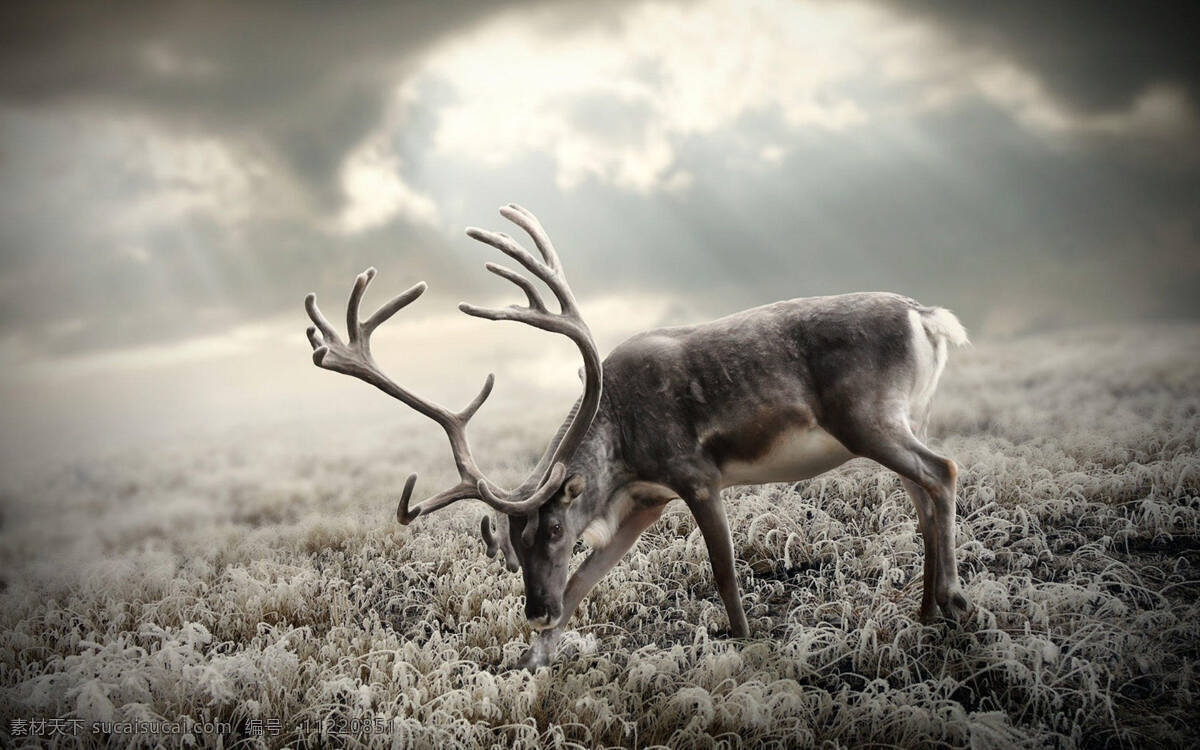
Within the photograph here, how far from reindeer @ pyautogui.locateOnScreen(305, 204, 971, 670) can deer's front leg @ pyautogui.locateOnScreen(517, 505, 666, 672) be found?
0.06 feet

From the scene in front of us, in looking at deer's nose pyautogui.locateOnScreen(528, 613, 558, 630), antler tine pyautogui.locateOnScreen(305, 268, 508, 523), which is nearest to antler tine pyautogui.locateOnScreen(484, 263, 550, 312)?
antler tine pyautogui.locateOnScreen(305, 268, 508, 523)

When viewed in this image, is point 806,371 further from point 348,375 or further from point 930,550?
point 348,375

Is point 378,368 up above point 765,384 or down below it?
above

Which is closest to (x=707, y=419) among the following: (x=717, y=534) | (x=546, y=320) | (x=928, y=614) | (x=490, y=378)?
(x=717, y=534)

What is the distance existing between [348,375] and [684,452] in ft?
7.41

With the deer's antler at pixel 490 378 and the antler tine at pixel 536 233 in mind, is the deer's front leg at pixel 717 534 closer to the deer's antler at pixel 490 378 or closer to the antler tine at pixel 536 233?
the deer's antler at pixel 490 378

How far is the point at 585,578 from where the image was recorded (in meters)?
5.12

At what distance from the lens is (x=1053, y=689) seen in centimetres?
394

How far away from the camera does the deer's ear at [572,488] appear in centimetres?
459

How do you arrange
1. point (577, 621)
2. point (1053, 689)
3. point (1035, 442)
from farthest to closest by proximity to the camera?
point (1035, 442), point (577, 621), point (1053, 689)

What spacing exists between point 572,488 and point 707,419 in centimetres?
96

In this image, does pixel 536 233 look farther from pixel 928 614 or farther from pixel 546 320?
pixel 928 614

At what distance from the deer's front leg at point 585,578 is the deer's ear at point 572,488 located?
0.62 m

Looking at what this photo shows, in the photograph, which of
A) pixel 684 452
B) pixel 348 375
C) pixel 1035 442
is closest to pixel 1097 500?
pixel 1035 442
